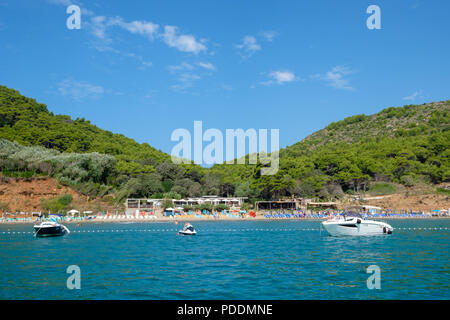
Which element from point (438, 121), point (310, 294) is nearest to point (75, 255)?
point (310, 294)

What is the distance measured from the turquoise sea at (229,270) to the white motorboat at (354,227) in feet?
10.4

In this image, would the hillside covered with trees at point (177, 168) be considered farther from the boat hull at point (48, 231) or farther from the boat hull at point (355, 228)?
the boat hull at point (355, 228)

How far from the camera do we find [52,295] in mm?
10227

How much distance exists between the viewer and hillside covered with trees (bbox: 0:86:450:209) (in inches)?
2261

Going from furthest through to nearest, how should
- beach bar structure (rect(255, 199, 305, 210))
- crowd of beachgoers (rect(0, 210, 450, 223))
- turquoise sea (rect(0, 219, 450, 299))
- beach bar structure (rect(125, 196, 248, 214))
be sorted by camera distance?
beach bar structure (rect(255, 199, 305, 210)) < beach bar structure (rect(125, 196, 248, 214)) < crowd of beachgoers (rect(0, 210, 450, 223)) < turquoise sea (rect(0, 219, 450, 299))

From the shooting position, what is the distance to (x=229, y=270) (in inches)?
548

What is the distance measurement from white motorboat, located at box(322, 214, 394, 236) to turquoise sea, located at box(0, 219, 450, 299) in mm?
3162

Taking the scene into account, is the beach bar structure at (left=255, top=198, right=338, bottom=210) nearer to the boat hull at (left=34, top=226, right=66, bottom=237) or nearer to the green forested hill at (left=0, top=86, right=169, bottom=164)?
the green forested hill at (left=0, top=86, right=169, bottom=164)

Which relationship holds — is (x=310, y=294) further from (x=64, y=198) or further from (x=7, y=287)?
(x=64, y=198)

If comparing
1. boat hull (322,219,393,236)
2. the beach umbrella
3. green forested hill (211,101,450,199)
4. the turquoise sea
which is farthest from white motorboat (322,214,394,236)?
the beach umbrella

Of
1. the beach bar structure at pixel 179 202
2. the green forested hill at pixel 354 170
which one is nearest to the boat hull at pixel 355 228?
the green forested hill at pixel 354 170

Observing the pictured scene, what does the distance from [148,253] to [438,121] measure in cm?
9719

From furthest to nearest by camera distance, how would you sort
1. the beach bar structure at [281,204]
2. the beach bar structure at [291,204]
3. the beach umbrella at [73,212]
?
1. the beach bar structure at [281,204]
2. the beach bar structure at [291,204]
3. the beach umbrella at [73,212]

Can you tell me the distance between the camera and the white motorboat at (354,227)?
25467mm
